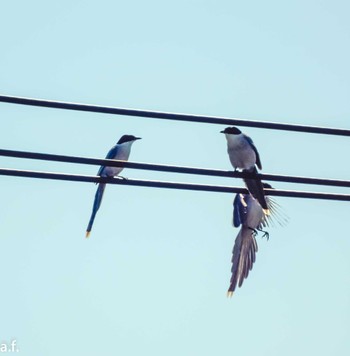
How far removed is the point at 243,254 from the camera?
11.7 m

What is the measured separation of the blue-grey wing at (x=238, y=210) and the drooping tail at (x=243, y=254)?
0.09 metres

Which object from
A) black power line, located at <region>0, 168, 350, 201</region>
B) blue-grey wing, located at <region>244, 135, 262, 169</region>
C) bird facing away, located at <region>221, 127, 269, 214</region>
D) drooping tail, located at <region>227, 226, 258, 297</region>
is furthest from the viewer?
Result: drooping tail, located at <region>227, 226, 258, 297</region>

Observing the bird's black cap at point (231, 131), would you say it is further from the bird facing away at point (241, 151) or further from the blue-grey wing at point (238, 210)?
the blue-grey wing at point (238, 210)

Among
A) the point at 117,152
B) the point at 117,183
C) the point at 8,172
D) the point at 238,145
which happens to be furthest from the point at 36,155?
the point at 117,152

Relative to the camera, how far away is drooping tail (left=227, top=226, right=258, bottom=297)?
11178mm

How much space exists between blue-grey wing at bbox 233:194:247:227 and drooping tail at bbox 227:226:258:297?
91 millimetres

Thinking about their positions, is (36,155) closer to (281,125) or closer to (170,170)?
(170,170)

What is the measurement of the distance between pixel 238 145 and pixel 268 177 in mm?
3370

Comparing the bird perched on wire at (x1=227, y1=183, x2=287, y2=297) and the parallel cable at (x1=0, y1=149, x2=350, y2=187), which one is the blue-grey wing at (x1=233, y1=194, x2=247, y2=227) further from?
the parallel cable at (x1=0, y1=149, x2=350, y2=187)

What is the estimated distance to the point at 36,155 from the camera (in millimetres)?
6992

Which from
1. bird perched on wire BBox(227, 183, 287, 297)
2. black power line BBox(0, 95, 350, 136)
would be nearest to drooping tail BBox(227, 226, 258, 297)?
bird perched on wire BBox(227, 183, 287, 297)

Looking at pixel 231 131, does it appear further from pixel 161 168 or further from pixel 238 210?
pixel 161 168

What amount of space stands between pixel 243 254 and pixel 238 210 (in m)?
0.64

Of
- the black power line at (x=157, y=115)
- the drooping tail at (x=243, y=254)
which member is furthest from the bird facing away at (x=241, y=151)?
the black power line at (x=157, y=115)
